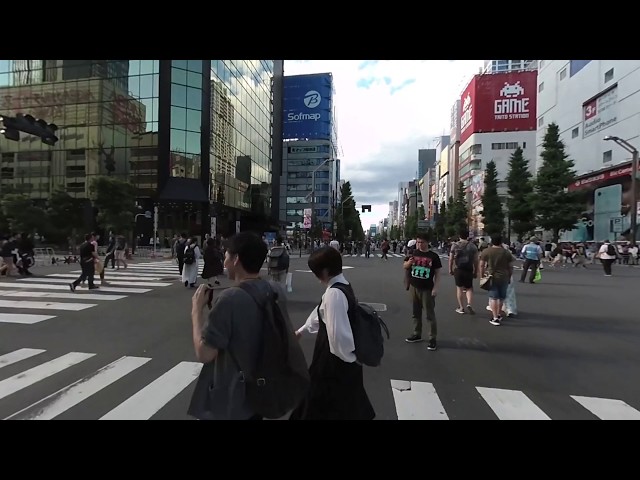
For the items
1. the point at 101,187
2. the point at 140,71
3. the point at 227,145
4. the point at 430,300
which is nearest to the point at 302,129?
the point at 227,145

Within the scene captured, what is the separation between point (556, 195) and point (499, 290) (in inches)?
1201

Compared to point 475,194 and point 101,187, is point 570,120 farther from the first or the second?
point 101,187

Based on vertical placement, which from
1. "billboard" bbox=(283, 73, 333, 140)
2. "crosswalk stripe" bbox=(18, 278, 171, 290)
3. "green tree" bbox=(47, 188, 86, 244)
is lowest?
"crosswalk stripe" bbox=(18, 278, 171, 290)

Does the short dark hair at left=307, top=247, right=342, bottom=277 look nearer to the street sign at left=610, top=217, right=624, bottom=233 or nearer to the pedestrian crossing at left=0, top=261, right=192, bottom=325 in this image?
the pedestrian crossing at left=0, top=261, right=192, bottom=325

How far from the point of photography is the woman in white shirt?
254 cm

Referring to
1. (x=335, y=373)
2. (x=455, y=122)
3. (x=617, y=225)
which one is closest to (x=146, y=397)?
(x=335, y=373)

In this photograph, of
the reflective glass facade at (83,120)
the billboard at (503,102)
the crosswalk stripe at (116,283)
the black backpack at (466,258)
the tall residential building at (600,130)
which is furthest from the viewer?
the billboard at (503,102)

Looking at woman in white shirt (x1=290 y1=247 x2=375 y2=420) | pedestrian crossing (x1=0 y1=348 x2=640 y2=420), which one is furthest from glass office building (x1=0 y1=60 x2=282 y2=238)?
woman in white shirt (x1=290 y1=247 x2=375 y2=420)

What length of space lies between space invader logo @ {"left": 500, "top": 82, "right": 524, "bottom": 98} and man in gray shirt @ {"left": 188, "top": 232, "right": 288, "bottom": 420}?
79776mm

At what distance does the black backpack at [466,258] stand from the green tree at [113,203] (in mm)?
26496

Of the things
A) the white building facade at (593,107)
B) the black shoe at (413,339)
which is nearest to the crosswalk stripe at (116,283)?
the black shoe at (413,339)

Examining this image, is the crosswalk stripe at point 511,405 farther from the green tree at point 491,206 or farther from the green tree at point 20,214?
the green tree at point 491,206

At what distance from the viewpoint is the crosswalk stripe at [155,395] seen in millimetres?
4008

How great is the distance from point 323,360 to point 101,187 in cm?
3067
